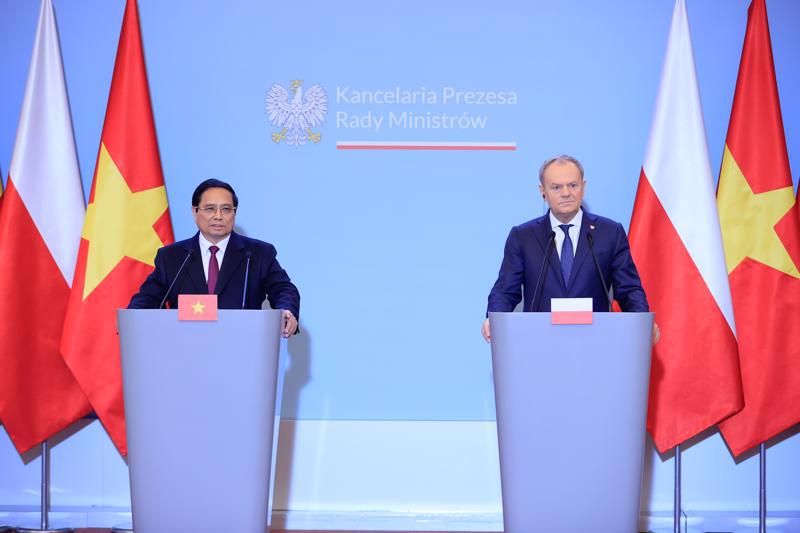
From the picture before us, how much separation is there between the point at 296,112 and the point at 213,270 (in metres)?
1.08

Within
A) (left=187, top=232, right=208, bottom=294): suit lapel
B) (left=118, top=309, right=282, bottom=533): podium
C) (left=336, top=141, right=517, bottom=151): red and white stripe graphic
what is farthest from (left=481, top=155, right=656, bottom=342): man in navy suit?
(left=187, top=232, right=208, bottom=294): suit lapel

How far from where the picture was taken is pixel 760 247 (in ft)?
13.0

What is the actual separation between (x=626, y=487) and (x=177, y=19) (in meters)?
3.00

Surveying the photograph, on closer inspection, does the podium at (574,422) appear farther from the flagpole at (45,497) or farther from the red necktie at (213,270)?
the flagpole at (45,497)

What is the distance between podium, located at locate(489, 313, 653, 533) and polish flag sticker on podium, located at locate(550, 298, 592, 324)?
27 mm

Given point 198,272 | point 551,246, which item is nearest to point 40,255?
point 198,272

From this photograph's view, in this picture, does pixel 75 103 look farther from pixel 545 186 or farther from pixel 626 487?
pixel 626 487

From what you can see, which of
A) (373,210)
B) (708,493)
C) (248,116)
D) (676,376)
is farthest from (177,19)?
(708,493)

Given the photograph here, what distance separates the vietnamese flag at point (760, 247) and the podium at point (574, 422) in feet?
4.66

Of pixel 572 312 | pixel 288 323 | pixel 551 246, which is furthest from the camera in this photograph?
pixel 551 246

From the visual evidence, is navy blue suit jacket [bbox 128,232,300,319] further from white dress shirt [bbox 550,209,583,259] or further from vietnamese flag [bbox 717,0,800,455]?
vietnamese flag [bbox 717,0,800,455]

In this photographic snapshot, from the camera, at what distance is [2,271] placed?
395cm

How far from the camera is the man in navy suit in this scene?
331 centimetres

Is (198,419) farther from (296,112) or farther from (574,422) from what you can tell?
(296,112)
